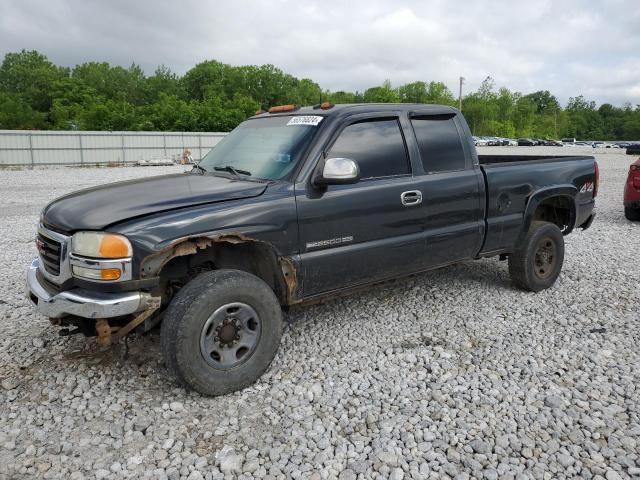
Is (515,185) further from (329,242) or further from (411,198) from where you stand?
(329,242)

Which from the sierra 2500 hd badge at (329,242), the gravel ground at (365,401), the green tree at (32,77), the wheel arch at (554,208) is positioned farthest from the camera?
the green tree at (32,77)

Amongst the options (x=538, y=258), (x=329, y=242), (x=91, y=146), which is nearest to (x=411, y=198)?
(x=329, y=242)

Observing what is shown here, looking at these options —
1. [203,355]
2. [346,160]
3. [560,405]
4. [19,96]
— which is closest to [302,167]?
→ [346,160]

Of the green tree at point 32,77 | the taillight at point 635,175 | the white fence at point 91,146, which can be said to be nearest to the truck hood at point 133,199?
the taillight at point 635,175

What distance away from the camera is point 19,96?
2430 inches

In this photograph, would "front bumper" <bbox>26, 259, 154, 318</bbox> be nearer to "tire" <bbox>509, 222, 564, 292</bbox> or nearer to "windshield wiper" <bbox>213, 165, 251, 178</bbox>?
"windshield wiper" <bbox>213, 165, 251, 178</bbox>

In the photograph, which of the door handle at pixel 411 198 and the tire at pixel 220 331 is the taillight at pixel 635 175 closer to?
the door handle at pixel 411 198

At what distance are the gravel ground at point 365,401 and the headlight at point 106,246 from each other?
100cm

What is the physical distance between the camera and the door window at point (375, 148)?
3793 millimetres

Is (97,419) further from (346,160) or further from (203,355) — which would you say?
(346,160)

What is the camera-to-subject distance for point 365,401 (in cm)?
318

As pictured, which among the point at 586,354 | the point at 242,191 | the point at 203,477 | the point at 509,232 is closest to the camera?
the point at 203,477

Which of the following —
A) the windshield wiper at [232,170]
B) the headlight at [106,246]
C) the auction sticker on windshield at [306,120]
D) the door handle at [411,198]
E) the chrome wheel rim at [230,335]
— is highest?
the auction sticker on windshield at [306,120]

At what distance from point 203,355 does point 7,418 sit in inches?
47.6
